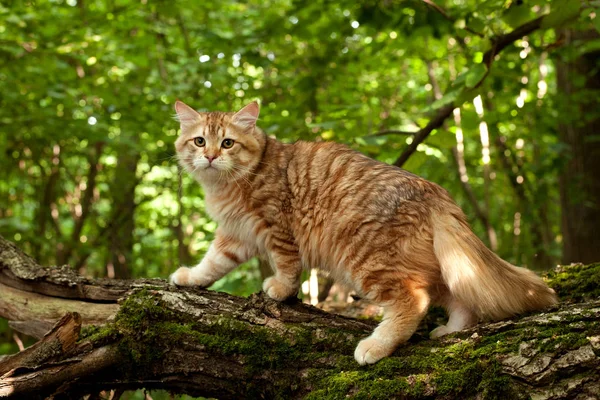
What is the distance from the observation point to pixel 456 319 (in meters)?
2.90

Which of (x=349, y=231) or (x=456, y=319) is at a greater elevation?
(x=349, y=231)

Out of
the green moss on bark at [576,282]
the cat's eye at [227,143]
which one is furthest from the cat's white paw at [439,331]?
the cat's eye at [227,143]

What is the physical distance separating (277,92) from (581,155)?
3.65 m

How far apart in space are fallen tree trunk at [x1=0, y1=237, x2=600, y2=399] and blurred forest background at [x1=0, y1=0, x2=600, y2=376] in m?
1.32

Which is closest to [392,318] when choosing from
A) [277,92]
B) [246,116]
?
[246,116]

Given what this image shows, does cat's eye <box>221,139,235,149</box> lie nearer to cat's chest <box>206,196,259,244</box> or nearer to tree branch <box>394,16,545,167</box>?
cat's chest <box>206,196,259,244</box>

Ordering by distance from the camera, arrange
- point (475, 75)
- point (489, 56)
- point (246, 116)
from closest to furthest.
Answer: point (475, 75)
point (489, 56)
point (246, 116)

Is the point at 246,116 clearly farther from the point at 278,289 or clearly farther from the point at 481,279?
the point at 481,279

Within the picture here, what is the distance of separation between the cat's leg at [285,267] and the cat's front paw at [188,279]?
0.46 metres

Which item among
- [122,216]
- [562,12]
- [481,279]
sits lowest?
[122,216]

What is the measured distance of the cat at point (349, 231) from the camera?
2.66 metres

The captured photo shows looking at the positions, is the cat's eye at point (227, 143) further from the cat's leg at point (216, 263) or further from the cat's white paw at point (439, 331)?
the cat's white paw at point (439, 331)

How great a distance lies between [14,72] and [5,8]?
641mm

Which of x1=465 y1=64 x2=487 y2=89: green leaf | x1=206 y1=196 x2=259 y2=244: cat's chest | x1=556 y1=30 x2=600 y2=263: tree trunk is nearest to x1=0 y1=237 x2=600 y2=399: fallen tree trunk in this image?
x1=206 y1=196 x2=259 y2=244: cat's chest
